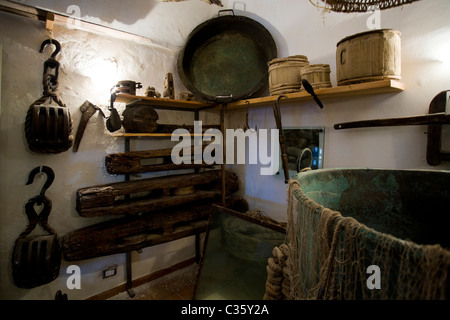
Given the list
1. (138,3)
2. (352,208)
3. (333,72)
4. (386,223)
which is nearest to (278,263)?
(352,208)

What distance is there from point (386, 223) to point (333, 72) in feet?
4.26

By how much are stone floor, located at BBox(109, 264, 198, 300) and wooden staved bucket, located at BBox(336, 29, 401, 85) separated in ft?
7.14

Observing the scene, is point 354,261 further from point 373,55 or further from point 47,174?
point 47,174

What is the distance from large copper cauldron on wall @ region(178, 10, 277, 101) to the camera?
2.55 meters

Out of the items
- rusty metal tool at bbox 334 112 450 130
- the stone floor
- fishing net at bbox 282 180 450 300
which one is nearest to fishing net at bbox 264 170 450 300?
fishing net at bbox 282 180 450 300

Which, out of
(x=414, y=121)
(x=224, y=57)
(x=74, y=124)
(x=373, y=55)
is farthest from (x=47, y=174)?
(x=414, y=121)

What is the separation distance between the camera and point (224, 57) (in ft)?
8.74

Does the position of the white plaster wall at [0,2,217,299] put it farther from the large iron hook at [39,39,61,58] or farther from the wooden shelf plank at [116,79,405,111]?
the wooden shelf plank at [116,79,405,111]

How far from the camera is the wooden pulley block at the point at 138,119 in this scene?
2.07 m

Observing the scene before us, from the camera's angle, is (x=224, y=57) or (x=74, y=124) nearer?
(x=74, y=124)

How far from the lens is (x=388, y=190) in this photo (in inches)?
49.5

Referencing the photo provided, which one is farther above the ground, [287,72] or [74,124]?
[287,72]

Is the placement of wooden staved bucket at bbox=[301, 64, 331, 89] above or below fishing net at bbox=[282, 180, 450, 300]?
above

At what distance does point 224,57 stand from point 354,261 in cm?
249
